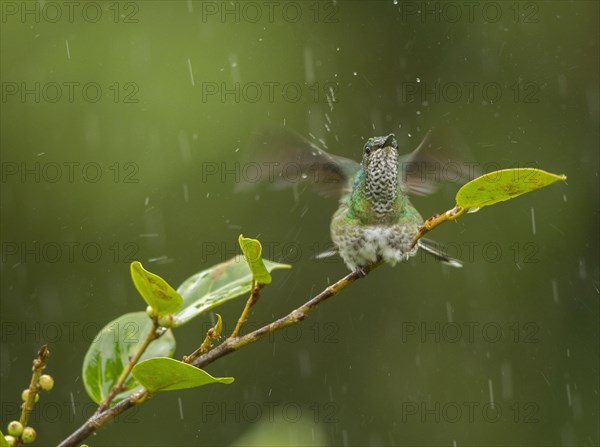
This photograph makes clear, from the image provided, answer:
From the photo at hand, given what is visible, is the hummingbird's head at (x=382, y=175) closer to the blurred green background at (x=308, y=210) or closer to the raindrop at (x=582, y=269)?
the blurred green background at (x=308, y=210)

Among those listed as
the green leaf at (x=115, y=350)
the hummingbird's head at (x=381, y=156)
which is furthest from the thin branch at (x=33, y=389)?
the hummingbird's head at (x=381, y=156)

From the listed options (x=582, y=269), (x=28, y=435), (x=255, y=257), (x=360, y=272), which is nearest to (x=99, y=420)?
(x=28, y=435)

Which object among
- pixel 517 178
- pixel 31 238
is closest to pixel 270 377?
pixel 31 238

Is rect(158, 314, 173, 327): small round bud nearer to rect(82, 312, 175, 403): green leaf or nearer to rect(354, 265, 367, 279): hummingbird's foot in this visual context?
rect(82, 312, 175, 403): green leaf

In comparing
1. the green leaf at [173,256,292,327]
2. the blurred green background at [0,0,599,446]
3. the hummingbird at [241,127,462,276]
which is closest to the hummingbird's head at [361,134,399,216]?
the hummingbird at [241,127,462,276]

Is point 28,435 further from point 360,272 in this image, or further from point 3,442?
point 360,272

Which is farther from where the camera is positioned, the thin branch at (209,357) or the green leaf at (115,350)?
the green leaf at (115,350)
